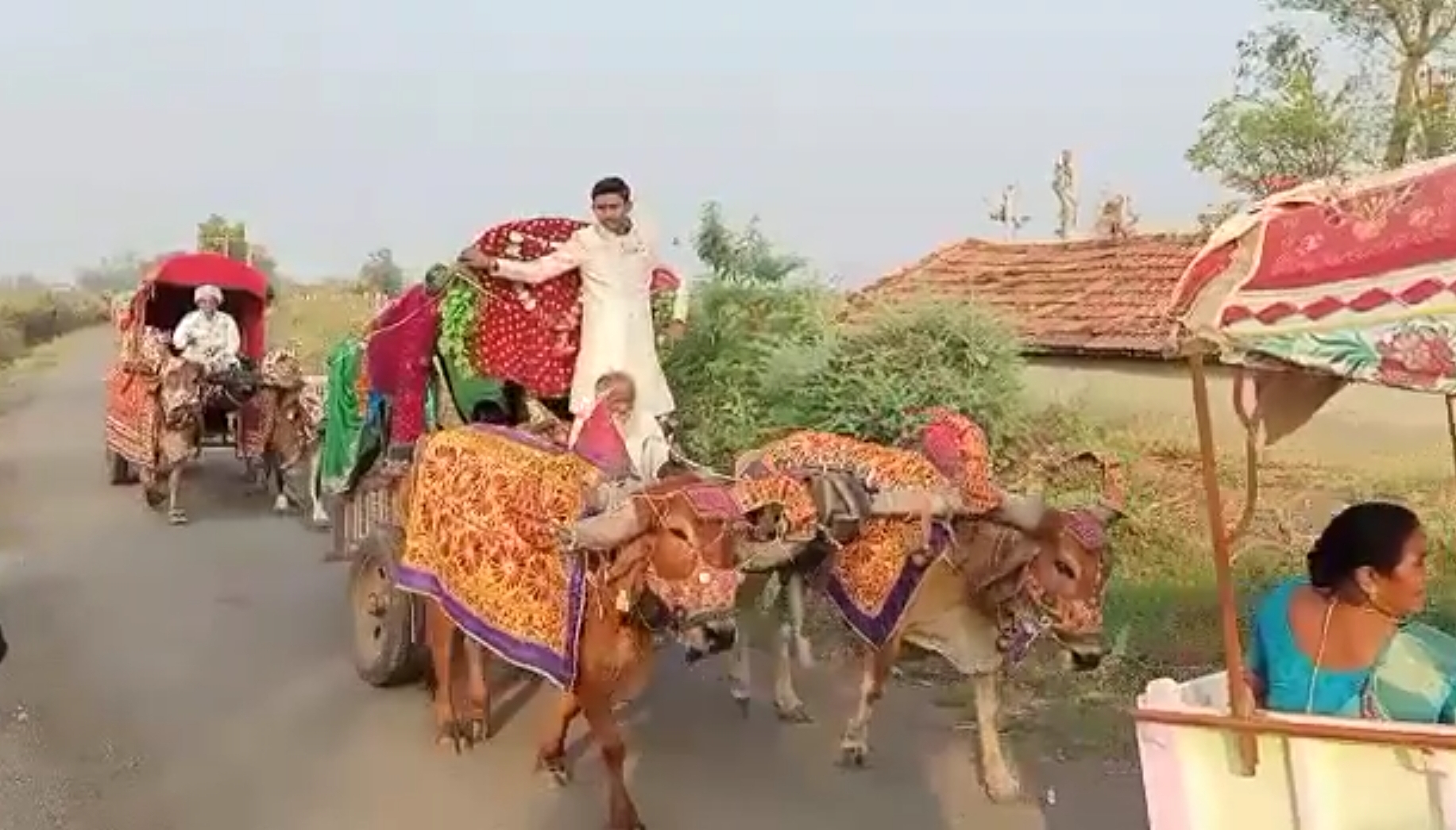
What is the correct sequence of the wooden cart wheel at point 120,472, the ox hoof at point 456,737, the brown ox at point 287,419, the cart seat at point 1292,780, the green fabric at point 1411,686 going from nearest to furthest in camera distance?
the cart seat at point 1292,780 → the green fabric at point 1411,686 → the ox hoof at point 456,737 → the brown ox at point 287,419 → the wooden cart wheel at point 120,472

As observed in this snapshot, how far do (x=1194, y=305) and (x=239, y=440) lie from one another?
47.8ft

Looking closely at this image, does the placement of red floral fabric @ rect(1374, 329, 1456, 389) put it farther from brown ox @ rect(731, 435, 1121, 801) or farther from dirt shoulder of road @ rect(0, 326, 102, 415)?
dirt shoulder of road @ rect(0, 326, 102, 415)

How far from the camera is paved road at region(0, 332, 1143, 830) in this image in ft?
25.9

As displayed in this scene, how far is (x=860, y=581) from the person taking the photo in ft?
27.1

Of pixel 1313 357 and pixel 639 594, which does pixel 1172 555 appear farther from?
pixel 1313 357

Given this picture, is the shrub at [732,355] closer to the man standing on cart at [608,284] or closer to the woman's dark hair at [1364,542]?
the man standing on cart at [608,284]

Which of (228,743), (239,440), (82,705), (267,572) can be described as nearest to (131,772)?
(228,743)

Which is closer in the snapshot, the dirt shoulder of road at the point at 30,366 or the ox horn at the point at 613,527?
the ox horn at the point at 613,527

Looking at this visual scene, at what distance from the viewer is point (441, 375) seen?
10344 millimetres

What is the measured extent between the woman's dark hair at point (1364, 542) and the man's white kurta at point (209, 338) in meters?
14.0

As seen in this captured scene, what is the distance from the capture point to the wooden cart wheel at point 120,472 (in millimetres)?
19016

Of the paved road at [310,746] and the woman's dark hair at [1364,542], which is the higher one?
the woman's dark hair at [1364,542]

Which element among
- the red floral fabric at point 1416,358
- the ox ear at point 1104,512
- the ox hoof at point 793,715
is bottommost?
the ox hoof at point 793,715

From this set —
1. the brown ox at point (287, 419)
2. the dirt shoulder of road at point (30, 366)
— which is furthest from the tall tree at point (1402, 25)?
the dirt shoulder of road at point (30, 366)
